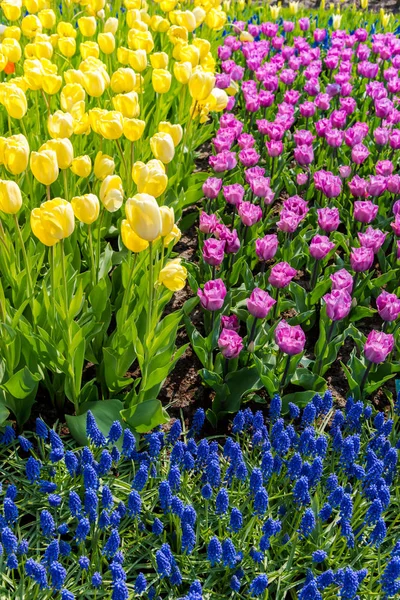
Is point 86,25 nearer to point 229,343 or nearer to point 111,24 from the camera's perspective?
point 111,24

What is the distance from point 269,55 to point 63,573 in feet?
16.4

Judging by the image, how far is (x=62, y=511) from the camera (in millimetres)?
2111

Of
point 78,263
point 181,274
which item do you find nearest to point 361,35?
point 78,263

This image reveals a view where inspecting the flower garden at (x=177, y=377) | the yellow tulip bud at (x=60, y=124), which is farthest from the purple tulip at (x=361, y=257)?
the yellow tulip bud at (x=60, y=124)

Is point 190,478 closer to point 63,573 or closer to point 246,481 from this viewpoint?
point 246,481

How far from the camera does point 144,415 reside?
2217 millimetres

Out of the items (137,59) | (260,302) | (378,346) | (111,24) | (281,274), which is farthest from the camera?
(111,24)

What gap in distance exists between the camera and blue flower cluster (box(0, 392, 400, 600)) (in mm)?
1778

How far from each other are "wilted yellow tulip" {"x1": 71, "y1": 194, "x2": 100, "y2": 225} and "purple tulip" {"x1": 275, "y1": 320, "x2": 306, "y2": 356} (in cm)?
76

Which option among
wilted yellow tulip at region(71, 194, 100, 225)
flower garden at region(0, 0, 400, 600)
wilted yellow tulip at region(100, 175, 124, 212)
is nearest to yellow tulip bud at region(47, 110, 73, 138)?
flower garden at region(0, 0, 400, 600)

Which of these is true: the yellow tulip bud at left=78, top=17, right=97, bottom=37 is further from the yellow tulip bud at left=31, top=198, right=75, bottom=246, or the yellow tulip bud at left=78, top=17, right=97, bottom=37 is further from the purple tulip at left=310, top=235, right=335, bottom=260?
the yellow tulip bud at left=31, top=198, right=75, bottom=246

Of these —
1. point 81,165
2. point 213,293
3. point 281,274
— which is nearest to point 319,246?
point 281,274

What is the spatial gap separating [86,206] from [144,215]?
28 centimetres

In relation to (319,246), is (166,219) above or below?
above
